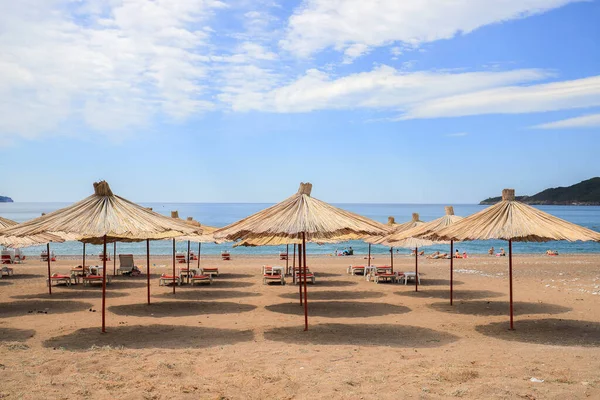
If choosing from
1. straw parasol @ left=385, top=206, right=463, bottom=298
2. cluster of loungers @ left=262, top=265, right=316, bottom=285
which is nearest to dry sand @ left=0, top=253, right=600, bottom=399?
cluster of loungers @ left=262, top=265, right=316, bottom=285

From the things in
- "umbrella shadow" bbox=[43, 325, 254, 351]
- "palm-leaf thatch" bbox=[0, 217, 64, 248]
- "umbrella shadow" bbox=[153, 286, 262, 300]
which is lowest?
"umbrella shadow" bbox=[153, 286, 262, 300]

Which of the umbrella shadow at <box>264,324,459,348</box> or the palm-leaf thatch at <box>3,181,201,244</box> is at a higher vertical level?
the palm-leaf thatch at <box>3,181,201,244</box>

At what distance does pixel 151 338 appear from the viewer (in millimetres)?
8891

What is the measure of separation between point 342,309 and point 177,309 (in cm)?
412

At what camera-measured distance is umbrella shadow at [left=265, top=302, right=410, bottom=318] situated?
38.0 ft

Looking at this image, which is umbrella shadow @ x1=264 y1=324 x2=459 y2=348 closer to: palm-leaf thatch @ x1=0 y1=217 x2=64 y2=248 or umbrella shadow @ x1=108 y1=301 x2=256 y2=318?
umbrella shadow @ x1=108 y1=301 x2=256 y2=318

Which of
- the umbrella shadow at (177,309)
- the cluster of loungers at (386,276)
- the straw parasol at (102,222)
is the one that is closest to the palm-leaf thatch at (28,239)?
the umbrella shadow at (177,309)

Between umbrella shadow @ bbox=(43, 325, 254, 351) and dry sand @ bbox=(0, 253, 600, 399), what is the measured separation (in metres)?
0.03

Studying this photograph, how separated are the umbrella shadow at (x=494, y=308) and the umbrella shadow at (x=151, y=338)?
18.2 ft

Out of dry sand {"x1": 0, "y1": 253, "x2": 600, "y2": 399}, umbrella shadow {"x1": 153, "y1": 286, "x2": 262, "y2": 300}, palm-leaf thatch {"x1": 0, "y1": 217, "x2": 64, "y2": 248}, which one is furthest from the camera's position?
umbrella shadow {"x1": 153, "y1": 286, "x2": 262, "y2": 300}

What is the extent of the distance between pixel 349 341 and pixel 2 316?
8017mm

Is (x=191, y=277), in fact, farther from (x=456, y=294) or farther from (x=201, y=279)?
(x=456, y=294)

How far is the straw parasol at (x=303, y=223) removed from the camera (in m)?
8.71

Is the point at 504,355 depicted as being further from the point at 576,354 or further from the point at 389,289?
the point at 389,289
